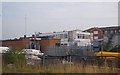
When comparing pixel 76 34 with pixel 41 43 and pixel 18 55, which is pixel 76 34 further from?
pixel 18 55

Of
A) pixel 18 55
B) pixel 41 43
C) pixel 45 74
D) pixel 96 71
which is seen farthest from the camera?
pixel 41 43

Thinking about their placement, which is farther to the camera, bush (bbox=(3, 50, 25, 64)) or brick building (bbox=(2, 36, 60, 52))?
brick building (bbox=(2, 36, 60, 52))

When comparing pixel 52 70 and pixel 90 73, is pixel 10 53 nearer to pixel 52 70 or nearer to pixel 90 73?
pixel 52 70

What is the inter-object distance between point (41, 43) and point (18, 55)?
1913 inches

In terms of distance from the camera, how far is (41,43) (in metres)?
66.8

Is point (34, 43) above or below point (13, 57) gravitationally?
above

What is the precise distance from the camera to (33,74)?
1364 centimetres

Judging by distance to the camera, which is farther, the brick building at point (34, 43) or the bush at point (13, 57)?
the brick building at point (34, 43)

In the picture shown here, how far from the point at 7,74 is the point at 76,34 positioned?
213 feet

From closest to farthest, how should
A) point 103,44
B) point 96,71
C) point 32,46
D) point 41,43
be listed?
point 96,71, point 103,44, point 32,46, point 41,43

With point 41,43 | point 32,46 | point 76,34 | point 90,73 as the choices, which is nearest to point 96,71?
point 90,73

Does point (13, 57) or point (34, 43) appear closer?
point (13, 57)

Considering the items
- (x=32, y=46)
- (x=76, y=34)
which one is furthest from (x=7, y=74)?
(x=76, y=34)

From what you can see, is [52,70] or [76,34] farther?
[76,34]
